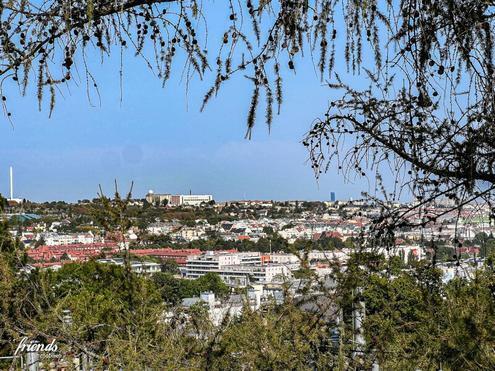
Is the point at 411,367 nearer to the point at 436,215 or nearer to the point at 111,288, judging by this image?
the point at 436,215

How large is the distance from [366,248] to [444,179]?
0.33 metres

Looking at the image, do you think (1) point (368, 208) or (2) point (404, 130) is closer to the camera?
(2) point (404, 130)

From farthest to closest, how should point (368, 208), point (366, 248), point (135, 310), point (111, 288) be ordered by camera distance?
point (111, 288)
point (135, 310)
point (366, 248)
point (368, 208)

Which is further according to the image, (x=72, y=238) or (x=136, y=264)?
(x=72, y=238)

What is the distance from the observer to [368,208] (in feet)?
4.57

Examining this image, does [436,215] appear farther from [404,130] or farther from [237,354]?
[237,354]

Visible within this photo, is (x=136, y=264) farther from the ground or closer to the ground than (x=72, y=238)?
farther from the ground

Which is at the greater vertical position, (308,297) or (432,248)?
(432,248)

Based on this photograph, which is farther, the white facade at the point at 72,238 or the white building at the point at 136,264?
the white facade at the point at 72,238

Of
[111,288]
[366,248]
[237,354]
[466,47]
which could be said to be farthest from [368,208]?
[111,288]

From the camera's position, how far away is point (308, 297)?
2188mm

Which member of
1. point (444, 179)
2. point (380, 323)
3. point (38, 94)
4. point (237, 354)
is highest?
point (38, 94)

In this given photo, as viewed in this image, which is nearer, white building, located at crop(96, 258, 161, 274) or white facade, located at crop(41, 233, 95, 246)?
white building, located at crop(96, 258, 161, 274)

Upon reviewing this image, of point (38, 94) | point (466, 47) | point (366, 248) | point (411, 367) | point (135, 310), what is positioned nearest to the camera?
point (466, 47)
